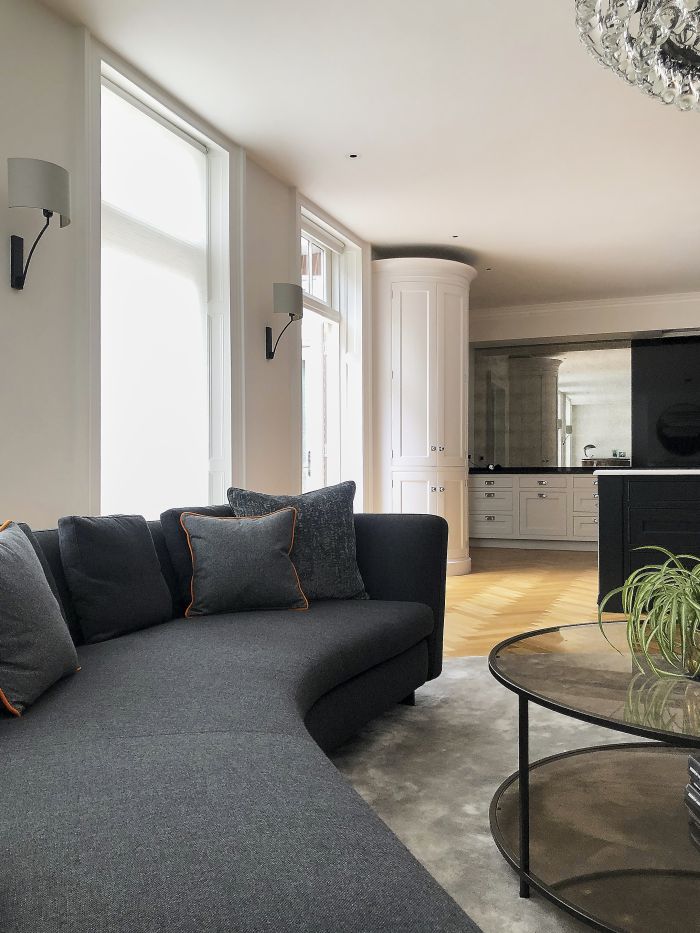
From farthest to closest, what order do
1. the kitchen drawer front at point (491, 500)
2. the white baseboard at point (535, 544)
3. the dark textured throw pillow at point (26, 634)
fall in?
1. the kitchen drawer front at point (491, 500)
2. the white baseboard at point (535, 544)
3. the dark textured throw pillow at point (26, 634)

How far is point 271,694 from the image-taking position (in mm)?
1852

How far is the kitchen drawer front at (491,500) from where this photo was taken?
8.99m

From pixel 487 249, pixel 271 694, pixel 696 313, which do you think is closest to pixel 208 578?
pixel 271 694

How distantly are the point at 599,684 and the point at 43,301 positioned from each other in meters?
2.41

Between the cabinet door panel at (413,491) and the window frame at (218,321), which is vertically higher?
the window frame at (218,321)

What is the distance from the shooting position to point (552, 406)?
30.1 feet

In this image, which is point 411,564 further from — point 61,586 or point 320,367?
point 320,367

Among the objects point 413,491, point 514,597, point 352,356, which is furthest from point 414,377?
point 514,597

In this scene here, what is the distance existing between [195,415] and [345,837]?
11.1ft

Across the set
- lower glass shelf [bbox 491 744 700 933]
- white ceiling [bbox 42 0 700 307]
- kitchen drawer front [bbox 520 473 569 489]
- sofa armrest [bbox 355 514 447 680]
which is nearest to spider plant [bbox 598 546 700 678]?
lower glass shelf [bbox 491 744 700 933]

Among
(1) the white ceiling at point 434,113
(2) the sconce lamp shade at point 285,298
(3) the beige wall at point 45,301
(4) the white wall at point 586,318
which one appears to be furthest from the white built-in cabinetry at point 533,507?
(3) the beige wall at point 45,301

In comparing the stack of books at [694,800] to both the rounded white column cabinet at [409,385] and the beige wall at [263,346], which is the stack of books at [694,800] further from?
the rounded white column cabinet at [409,385]

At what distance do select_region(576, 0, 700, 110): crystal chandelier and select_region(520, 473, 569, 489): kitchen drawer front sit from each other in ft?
21.7

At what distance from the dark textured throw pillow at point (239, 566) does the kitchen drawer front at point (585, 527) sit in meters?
6.31
